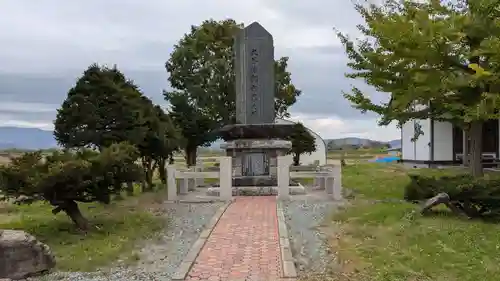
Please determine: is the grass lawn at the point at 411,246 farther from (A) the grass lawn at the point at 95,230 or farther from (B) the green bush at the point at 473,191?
(A) the grass lawn at the point at 95,230

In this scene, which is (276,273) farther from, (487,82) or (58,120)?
(58,120)

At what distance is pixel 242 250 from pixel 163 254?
1250mm

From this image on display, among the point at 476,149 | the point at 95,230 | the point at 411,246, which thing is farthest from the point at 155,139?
the point at 411,246

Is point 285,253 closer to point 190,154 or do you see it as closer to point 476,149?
point 476,149

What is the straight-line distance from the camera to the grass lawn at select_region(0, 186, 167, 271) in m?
7.47

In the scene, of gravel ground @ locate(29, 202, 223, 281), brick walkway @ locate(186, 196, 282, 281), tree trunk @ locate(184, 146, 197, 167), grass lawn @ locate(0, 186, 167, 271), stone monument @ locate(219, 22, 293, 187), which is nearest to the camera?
brick walkway @ locate(186, 196, 282, 281)

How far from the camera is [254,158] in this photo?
625 inches

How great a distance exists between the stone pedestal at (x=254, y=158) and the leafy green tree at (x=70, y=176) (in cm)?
603

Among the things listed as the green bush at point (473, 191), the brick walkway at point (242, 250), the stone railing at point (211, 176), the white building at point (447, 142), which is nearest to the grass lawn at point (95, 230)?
the stone railing at point (211, 176)

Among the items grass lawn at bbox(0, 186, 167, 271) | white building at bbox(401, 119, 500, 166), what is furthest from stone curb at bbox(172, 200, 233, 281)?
white building at bbox(401, 119, 500, 166)

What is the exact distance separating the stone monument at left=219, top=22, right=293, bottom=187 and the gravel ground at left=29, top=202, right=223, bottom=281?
4.12 m

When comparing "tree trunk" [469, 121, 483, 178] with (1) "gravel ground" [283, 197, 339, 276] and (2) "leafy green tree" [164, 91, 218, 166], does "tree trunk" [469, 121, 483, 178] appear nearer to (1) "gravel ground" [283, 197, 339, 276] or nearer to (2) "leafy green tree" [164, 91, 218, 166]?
(1) "gravel ground" [283, 197, 339, 276]

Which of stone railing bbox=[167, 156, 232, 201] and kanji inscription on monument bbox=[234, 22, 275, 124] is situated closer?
stone railing bbox=[167, 156, 232, 201]

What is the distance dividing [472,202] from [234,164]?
7.73 metres
